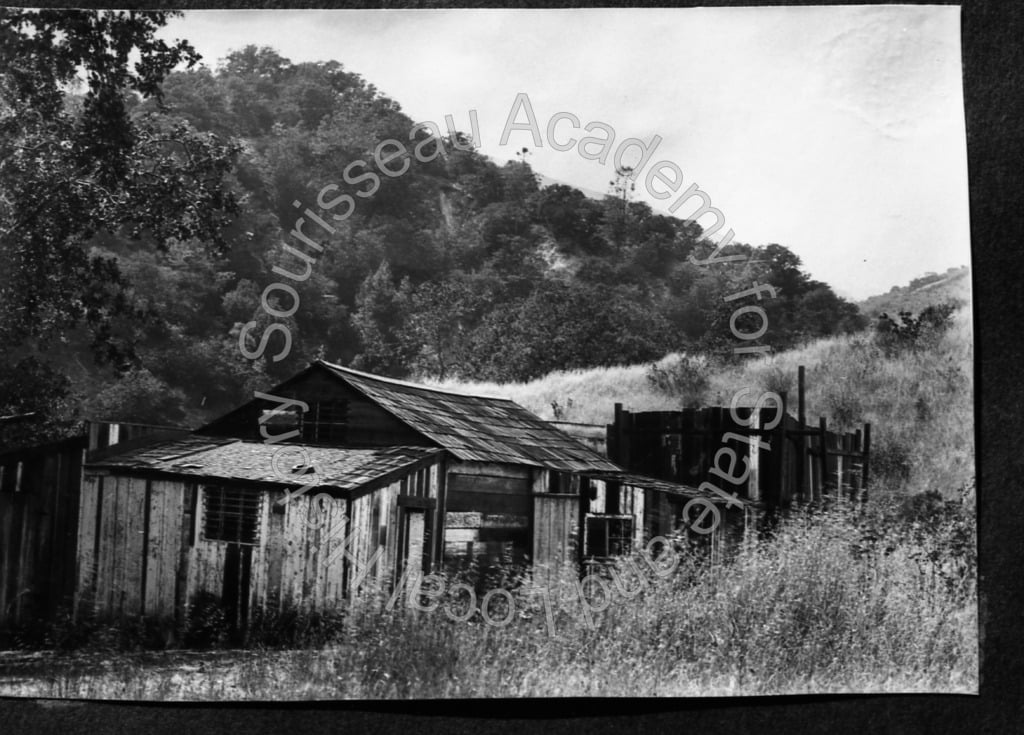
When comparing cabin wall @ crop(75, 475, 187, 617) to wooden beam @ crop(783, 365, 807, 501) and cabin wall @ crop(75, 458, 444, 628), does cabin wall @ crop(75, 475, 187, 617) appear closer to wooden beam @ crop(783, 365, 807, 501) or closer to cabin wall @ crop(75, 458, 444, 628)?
cabin wall @ crop(75, 458, 444, 628)

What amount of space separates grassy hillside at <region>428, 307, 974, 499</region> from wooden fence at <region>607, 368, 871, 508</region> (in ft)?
0.32

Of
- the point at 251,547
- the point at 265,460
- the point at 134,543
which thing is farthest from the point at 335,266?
the point at 134,543

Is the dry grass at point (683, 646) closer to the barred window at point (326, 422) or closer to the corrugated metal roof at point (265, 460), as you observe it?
the corrugated metal roof at point (265, 460)

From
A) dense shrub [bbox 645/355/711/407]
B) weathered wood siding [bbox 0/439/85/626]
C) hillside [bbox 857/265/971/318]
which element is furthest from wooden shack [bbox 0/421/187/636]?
hillside [bbox 857/265/971/318]

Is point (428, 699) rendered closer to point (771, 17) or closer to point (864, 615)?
point (864, 615)

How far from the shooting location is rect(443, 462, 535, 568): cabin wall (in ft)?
16.9

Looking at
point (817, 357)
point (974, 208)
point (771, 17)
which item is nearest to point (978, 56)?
point (974, 208)

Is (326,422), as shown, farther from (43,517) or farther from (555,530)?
(43,517)

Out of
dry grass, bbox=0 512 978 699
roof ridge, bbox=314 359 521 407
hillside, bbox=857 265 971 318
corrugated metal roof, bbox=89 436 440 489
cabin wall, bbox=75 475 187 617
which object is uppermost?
hillside, bbox=857 265 971 318

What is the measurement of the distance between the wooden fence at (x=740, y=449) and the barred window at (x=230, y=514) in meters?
2.02

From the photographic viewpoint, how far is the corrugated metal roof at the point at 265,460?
16.8 ft

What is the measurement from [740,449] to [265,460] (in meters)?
2.65

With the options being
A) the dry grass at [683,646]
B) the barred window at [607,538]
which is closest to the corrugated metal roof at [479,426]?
the barred window at [607,538]

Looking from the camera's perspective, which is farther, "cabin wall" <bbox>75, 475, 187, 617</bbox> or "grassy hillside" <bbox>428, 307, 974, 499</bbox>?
"grassy hillside" <bbox>428, 307, 974, 499</bbox>
